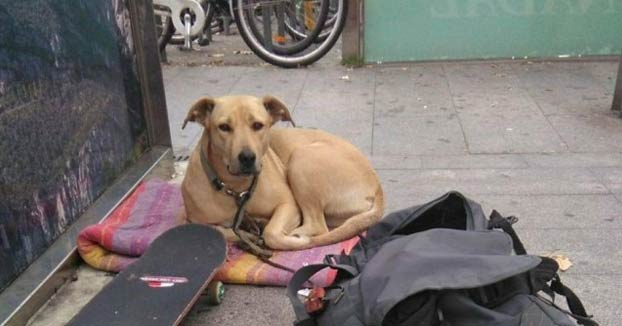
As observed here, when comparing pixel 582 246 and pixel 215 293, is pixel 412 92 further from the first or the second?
pixel 215 293

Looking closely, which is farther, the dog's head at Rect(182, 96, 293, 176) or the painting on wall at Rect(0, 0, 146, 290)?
the dog's head at Rect(182, 96, 293, 176)

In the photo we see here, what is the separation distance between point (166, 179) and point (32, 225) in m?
1.47

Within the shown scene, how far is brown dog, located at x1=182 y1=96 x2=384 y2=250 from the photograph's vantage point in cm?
307

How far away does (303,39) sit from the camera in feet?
25.2

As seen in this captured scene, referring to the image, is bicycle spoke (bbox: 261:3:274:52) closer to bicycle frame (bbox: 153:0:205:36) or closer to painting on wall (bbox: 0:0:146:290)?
bicycle frame (bbox: 153:0:205:36)

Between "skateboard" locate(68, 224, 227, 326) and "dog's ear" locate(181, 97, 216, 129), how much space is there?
0.57m

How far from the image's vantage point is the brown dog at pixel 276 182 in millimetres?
3068

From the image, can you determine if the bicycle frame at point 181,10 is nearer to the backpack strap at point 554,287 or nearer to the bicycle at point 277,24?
the bicycle at point 277,24

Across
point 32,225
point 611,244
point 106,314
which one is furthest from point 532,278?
point 32,225

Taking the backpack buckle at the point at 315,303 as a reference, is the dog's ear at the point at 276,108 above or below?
above

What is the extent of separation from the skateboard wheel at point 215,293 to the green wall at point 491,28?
5105 millimetres

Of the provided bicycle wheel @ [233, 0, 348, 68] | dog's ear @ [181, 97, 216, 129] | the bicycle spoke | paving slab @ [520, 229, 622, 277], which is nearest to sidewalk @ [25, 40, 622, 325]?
paving slab @ [520, 229, 622, 277]

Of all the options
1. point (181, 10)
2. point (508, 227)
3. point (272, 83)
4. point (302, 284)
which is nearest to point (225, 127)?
point (302, 284)

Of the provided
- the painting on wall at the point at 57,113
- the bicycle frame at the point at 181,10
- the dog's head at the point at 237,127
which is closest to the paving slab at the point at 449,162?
the dog's head at the point at 237,127
